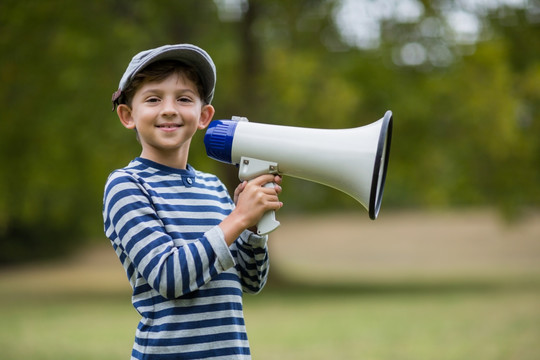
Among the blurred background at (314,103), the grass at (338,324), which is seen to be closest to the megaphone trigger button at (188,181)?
the grass at (338,324)

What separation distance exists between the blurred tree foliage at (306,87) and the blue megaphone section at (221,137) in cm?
1066

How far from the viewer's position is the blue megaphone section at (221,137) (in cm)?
224

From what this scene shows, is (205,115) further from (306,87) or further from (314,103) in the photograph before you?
(306,87)

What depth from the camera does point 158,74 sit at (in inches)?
86.8

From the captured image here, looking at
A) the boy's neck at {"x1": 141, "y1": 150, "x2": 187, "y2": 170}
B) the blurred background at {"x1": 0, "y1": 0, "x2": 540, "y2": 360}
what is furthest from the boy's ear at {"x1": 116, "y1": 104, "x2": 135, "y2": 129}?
the blurred background at {"x1": 0, "y1": 0, "x2": 540, "y2": 360}

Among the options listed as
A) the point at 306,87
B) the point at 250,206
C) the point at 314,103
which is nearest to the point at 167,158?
the point at 250,206

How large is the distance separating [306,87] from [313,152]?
12383 millimetres

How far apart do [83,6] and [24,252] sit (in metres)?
15.9

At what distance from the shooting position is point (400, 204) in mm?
33812

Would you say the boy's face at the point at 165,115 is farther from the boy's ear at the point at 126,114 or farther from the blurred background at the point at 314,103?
the blurred background at the point at 314,103

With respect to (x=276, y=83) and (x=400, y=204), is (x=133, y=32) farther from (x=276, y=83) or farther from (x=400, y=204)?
(x=400, y=204)

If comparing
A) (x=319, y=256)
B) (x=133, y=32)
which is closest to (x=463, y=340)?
(x=133, y=32)

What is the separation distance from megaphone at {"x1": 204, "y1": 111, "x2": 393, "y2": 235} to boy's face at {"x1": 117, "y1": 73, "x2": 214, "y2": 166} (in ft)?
0.29

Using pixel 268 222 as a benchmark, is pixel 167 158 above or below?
above
